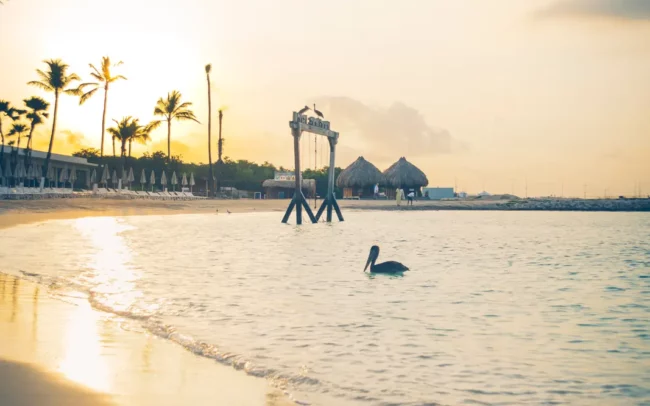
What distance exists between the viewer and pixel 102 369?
5609 mm

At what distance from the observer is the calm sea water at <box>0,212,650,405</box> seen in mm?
5949

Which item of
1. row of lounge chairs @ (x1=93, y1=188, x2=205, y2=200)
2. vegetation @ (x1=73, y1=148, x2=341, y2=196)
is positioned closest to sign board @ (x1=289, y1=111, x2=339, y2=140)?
row of lounge chairs @ (x1=93, y1=188, x2=205, y2=200)

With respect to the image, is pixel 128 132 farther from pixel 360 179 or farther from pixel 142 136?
pixel 360 179

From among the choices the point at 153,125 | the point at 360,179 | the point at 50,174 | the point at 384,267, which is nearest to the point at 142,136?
the point at 153,125

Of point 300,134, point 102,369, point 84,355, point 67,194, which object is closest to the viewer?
point 102,369

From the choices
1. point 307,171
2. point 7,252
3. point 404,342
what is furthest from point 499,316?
point 307,171

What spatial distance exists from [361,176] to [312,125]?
50978mm

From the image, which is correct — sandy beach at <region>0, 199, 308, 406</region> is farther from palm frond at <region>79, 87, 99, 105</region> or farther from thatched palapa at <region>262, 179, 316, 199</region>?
thatched palapa at <region>262, 179, 316, 199</region>

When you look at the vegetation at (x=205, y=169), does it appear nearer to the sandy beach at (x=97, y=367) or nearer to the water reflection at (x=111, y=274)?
the water reflection at (x=111, y=274)

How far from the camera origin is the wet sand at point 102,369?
483 cm

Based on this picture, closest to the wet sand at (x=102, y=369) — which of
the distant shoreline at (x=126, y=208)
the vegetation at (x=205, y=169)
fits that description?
the distant shoreline at (x=126, y=208)

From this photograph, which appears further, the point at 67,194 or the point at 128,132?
the point at 128,132

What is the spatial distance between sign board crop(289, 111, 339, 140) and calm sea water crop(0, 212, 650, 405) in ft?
36.9

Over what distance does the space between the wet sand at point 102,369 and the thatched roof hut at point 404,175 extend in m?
76.3
